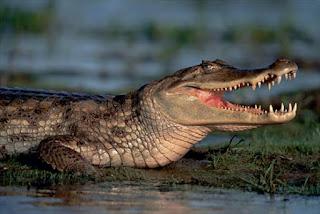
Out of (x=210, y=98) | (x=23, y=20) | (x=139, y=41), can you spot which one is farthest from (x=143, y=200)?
(x=139, y=41)

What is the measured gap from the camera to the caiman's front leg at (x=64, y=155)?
26.5 ft

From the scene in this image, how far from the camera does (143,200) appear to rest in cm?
702

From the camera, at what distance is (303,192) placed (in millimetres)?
7496

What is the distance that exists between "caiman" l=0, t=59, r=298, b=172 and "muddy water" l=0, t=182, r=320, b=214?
955 mm

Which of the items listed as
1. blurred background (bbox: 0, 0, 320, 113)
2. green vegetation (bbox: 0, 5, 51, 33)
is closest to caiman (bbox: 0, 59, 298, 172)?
blurred background (bbox: 0, 0, 320, 113)

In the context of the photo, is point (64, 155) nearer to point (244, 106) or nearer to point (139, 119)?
point (139, 119)

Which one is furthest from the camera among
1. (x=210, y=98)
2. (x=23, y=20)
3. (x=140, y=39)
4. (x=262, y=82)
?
(x=140, y=39)

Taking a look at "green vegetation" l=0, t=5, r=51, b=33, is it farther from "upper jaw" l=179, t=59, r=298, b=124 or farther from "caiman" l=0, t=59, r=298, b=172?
"upper jaw" l=179, t=59, r=298, b=124

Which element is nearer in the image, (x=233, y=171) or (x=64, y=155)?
(x=64, y=155)

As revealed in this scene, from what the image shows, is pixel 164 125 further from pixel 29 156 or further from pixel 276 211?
pixel 276 211

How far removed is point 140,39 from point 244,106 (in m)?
12.7

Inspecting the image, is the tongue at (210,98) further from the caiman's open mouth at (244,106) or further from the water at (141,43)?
the water at (141,43)

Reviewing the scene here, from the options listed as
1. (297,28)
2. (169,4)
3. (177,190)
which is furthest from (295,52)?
(177,190)

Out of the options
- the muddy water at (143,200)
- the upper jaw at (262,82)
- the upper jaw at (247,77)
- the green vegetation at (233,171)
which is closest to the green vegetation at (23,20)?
the green vegetation at (233,171)
